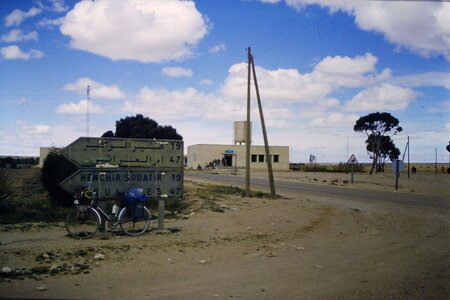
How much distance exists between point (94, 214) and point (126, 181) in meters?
1.21

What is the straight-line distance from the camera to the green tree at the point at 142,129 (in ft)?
216

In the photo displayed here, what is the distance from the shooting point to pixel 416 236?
10906mm

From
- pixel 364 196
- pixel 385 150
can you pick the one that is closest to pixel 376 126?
pixel 385 150

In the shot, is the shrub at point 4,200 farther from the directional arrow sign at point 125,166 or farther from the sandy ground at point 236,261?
the directional arrow sign at point 125,166

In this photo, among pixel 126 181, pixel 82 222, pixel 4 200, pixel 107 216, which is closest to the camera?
pixel 82 222

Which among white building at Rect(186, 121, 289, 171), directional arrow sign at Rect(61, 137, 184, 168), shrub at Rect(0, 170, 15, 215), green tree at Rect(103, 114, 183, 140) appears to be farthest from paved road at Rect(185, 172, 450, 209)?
white building at Rect(186, 121, 289, 171)

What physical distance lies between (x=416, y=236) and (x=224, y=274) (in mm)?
6105

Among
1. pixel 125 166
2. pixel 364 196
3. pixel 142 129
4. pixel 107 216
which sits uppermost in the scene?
pixel 142 129

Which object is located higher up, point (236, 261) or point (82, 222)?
point (82, 222)

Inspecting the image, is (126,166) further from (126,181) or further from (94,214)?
(94,214)

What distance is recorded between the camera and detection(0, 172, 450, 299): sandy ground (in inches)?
235

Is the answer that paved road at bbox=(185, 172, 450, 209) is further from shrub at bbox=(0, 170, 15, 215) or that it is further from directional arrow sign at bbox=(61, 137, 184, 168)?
shrub at bbox=(0, 170, 15, 215)

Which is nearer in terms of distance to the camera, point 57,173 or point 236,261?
point 236,261

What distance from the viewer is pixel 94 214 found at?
9.69 meters
